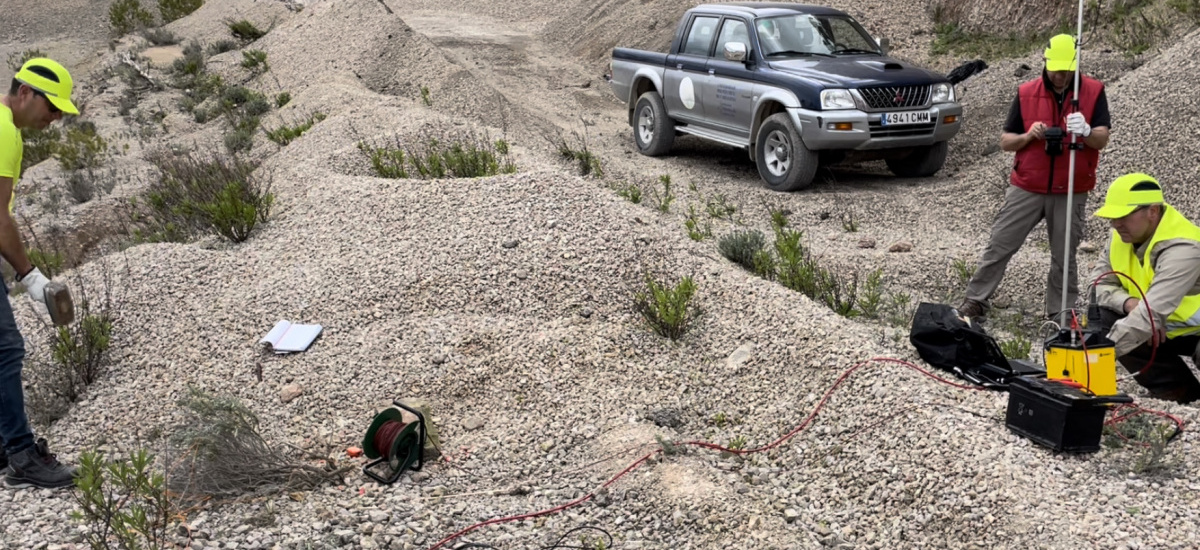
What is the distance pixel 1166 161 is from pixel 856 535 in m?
6.54

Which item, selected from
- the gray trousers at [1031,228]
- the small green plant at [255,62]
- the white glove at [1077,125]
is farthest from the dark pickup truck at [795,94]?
the small green plant at [255,62]

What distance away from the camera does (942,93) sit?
1073 cm

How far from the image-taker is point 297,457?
5.19 metres

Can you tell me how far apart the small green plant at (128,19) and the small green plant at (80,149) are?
549 inches

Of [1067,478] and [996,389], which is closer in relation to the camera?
[1067,478]

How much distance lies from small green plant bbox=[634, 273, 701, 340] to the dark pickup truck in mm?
4445

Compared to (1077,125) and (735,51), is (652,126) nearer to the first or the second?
(735,51)

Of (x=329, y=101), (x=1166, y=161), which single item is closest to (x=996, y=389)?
(x=1166, y=161)

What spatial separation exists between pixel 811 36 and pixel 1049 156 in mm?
5428

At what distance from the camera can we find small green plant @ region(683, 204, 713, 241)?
26.3ft

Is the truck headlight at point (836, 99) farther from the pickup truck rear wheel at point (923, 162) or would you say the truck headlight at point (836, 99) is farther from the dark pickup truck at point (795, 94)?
the pickup truck rear wheel at point (923, 162)

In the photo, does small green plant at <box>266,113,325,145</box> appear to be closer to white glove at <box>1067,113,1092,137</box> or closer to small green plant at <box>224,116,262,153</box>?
small green plant at <box>224,116,262,153</box>

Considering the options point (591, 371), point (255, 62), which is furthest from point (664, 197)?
point (255, 62)

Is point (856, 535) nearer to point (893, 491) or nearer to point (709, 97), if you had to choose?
point (893, 491)
